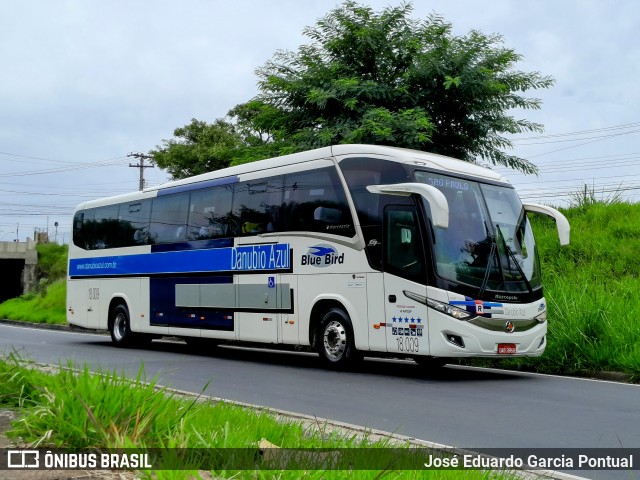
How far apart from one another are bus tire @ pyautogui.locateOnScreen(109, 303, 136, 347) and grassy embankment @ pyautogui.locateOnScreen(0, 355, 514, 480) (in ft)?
43.6

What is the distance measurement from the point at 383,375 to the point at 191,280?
5.60m

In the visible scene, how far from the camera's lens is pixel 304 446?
→ 5379 millimetres

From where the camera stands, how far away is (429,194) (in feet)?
36.8

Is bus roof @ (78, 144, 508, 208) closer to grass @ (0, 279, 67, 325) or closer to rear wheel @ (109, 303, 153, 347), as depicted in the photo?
rear wheel @ (109, 303, 153, 347)

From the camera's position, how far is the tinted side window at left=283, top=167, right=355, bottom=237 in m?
13.1

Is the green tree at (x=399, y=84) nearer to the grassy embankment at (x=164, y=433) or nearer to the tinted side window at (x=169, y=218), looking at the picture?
the tinted side window at (x=169, y=218)

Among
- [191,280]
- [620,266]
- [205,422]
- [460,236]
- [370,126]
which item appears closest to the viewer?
[205,422]

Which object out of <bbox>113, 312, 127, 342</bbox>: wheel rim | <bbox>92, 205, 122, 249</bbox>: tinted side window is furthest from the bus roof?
<bbox>113, 312, 127, 342</bbox>: wheel rim

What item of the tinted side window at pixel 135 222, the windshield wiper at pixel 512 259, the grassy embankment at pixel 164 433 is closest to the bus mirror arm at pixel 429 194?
the windshield wiper at pixel 512 259

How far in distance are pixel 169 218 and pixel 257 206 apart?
3.32 meters

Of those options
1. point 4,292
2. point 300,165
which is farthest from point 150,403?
point 4,292

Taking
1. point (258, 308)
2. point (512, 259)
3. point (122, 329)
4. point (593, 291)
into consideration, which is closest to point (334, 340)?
point (258, 308)

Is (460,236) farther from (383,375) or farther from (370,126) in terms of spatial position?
(370,126)

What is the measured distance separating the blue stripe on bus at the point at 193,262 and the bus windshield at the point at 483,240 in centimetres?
330
